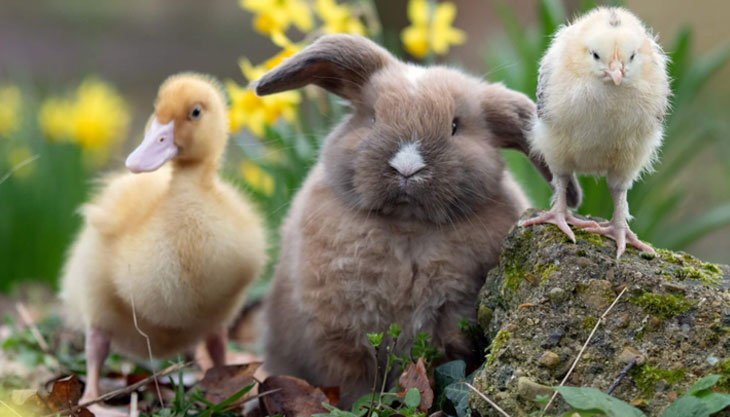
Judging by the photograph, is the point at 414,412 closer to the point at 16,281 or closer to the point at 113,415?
the point at 113,415

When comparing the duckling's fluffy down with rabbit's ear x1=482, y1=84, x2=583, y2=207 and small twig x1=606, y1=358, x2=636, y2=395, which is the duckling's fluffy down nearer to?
rabbit's ear x1=482, y1=84, x2=583, y2=207

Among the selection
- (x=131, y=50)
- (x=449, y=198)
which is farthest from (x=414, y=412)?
(x=131, y=50)

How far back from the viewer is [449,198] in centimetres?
225

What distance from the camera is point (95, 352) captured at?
2729 mm

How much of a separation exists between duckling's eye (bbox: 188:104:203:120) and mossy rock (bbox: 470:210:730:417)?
1155 millimetres

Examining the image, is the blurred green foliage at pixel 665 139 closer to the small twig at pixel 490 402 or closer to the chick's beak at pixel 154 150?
the chick's beak at pixel 154 150

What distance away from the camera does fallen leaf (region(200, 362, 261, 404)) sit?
2527mm

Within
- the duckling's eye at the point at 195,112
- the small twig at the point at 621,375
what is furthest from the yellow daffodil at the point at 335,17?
the small twig at the point at 621,375

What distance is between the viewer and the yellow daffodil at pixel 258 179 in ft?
13.4

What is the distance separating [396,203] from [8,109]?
3.71 m

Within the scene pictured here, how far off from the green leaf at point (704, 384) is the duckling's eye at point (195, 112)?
1638 mm

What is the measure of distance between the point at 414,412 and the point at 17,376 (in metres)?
1.54

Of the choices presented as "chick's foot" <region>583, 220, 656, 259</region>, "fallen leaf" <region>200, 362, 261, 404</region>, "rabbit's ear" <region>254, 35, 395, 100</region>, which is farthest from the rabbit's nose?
"fallen leaf" <region>200, 362, 261, 404</region>

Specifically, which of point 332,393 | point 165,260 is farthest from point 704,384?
point 165,260
